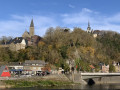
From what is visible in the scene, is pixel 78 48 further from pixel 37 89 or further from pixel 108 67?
pixel 37 89

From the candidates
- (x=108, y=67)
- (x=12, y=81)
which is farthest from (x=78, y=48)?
(x=12, y=81)

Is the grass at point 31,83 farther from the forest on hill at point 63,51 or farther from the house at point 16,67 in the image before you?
the house at point 16,67

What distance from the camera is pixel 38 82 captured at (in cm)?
5253

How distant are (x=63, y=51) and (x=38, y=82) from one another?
95.2 ft

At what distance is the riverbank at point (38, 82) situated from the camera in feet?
159

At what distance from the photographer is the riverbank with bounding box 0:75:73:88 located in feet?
159

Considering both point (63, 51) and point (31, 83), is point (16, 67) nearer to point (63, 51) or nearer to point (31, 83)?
point (63, 51)

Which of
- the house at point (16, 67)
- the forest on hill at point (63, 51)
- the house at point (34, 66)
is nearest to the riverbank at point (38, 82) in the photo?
the forest on hill at point (63, 51)

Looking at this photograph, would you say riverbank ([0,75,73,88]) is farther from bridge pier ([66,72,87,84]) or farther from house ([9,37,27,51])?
house ([9,37,27,51])

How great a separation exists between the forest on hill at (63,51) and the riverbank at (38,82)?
43.8ft

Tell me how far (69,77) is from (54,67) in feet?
40.0

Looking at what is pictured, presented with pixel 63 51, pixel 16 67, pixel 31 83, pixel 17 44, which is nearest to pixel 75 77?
pixel 31 83

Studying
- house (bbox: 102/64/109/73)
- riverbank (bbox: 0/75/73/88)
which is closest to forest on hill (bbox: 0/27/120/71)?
house (bbox: 102/64/109/73)

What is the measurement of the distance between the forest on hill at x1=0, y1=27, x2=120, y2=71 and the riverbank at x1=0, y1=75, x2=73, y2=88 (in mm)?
13356
